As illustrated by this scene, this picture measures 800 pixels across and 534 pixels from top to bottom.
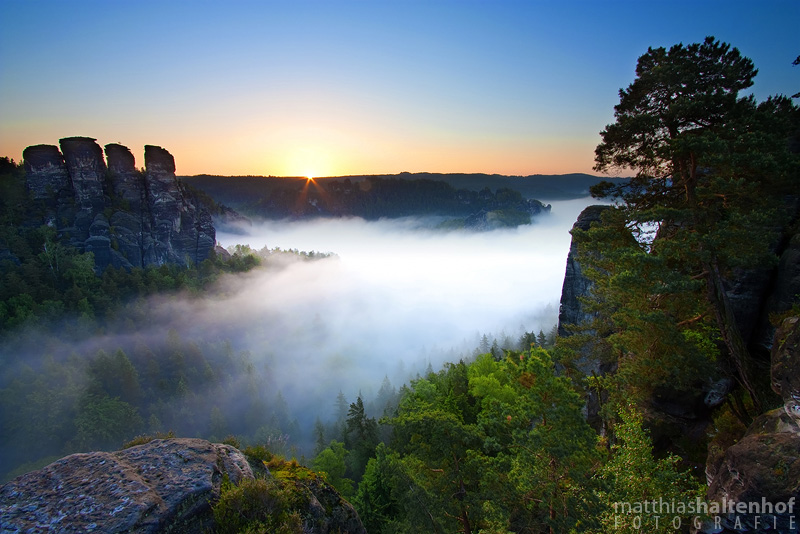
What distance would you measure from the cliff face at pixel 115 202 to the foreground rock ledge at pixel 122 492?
306 feet

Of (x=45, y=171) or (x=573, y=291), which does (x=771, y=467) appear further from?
(x=45, y=171)

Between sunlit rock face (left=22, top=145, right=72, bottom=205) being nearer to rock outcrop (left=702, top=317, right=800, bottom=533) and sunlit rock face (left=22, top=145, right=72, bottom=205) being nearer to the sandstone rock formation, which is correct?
the sandstone rock formation

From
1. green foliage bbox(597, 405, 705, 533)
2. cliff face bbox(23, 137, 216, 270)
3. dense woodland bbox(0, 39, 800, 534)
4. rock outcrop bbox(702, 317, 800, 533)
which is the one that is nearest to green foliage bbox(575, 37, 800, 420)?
dense woodland bbox(0, 39, 800, 534)

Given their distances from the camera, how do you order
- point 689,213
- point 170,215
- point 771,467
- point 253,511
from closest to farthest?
point 253,511 → point 771,467 → point 689,213 → point 170,215

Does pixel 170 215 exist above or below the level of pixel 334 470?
above

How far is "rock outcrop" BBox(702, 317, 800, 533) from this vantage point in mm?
7742

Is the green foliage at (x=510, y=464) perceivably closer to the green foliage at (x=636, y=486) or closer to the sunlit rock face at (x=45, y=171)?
the green foliage at (x=636, y=486)

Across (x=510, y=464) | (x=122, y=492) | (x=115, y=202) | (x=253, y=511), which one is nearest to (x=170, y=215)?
(x=115, y=202)

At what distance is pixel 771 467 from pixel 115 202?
111 meters

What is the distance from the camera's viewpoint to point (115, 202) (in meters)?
86.1

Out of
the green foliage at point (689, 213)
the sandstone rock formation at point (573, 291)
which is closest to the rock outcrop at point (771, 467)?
the green foliage at point (689, 213)

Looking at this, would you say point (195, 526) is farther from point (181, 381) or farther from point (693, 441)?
point (181, 381)

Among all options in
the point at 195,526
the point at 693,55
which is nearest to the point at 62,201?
the point at 195,526

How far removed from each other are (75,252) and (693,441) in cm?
10313
